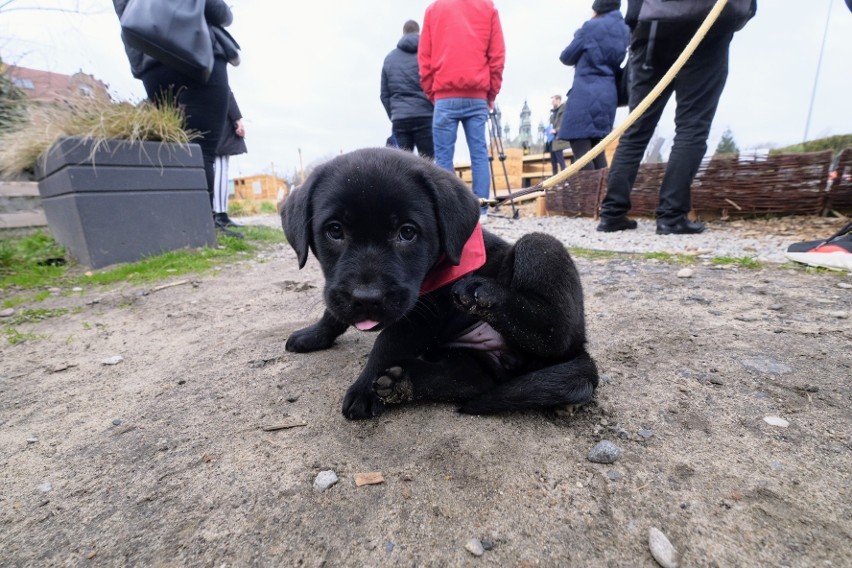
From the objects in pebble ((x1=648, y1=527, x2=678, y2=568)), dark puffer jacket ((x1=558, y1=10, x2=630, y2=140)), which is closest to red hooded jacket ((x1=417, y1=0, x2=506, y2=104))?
dark puffer jacket ((x1=558, y1=10, x2=630, y2=140))

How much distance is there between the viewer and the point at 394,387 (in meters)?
1.64

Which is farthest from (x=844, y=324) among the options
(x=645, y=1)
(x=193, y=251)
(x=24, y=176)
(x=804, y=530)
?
(x=24, y=176)

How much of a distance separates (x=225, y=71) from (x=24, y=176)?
10.9ft

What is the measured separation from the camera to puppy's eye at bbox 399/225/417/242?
1850mm

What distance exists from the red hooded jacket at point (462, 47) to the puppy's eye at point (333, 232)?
180 inches

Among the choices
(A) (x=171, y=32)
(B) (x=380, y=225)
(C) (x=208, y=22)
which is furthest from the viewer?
(C) (x=208, y=22)

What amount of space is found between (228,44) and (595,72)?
548 centimetres

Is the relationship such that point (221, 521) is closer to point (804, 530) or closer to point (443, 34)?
point (804, 530)

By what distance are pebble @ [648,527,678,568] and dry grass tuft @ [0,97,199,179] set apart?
571cm

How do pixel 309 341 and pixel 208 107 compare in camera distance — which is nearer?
pixel 309 341

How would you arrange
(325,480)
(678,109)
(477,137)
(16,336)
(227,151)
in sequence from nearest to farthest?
(325,480) < (16,336) < (678,109) < (477,137) < (227,151)

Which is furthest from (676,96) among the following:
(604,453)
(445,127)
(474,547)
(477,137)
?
(474,547)

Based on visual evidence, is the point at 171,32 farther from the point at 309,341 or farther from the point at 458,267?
the point at 458,267

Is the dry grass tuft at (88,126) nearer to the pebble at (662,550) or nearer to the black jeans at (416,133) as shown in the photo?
the black jeans at (416,133)
